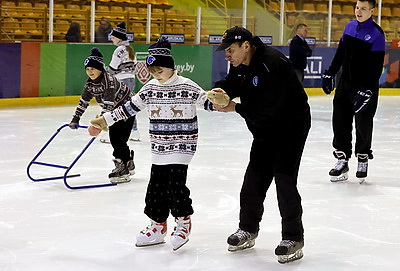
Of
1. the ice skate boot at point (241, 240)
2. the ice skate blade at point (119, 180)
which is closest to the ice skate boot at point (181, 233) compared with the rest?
the ice skate boot at point (241, 240)

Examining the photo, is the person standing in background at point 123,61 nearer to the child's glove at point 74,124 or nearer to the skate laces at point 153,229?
the child's glove at point 74,124

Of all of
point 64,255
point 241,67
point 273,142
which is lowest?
point 64,255

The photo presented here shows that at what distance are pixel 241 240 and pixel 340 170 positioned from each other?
8.98 ft

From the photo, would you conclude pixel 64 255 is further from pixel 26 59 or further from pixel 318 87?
pixel 318 87

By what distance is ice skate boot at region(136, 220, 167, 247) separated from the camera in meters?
4.92

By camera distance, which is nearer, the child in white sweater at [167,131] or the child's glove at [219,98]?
the child's glove at [219,98]

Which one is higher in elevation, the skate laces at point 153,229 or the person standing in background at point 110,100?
the person standing in background at point 110,100

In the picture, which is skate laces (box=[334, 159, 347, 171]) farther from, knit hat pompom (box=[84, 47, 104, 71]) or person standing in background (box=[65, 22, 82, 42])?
person standing in background (box=[65, 22, 82, 42])

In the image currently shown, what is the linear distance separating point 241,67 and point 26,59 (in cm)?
940

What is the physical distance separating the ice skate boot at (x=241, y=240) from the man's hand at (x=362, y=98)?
7.92 ft

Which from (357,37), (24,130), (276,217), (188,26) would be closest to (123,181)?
(276,217)

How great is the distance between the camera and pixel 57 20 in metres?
14.2

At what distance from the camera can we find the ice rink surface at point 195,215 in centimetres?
467

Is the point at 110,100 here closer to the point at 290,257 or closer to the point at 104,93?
the point at 104,93
